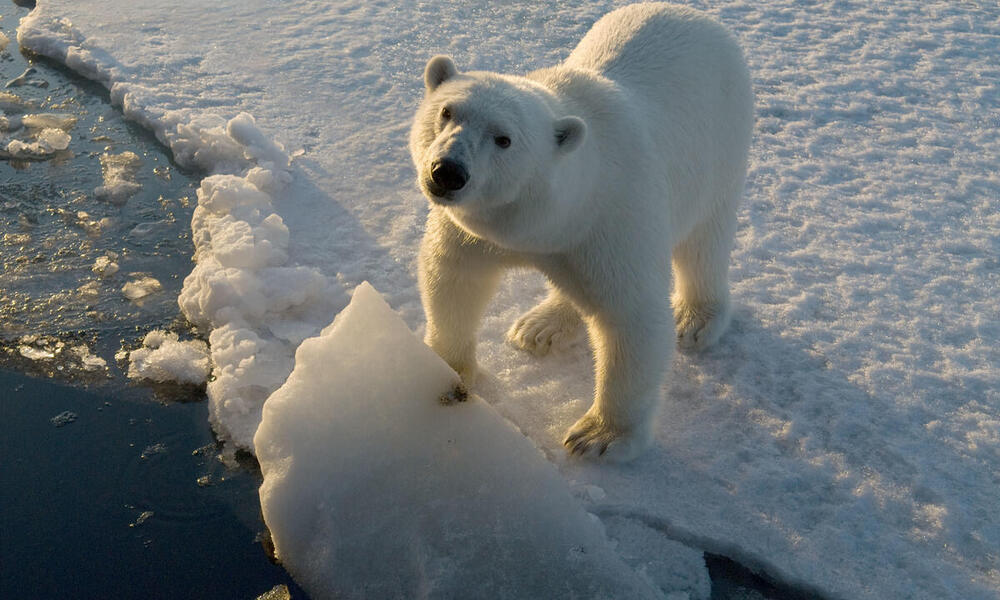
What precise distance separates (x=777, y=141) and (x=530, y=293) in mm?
2221

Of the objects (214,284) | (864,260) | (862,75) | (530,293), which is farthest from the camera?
(862,75)

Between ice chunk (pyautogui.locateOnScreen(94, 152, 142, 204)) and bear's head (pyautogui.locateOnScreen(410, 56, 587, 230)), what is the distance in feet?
7.90

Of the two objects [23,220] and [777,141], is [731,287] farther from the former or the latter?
[23,220]

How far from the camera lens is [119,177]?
165 inches

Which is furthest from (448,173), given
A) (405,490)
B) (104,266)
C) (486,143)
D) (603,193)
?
(104,266)

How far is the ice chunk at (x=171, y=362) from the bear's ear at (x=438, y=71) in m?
1.41

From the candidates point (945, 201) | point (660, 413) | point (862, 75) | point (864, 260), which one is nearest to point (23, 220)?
point (660, 413)

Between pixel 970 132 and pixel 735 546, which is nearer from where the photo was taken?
pixel 735 546

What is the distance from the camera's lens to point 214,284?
3279 millimetres

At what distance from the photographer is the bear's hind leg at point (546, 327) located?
3291mm

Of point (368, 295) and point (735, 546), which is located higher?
point (368, 295)

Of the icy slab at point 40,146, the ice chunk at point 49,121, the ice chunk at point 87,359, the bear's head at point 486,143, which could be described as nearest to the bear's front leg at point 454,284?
the bear's head at point 486,143

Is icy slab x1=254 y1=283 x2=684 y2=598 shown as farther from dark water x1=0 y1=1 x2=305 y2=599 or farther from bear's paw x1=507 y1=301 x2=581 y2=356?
bear's paw x1=507 y1=301 x2=581 y2=356

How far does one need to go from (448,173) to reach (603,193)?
597 mm
